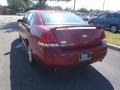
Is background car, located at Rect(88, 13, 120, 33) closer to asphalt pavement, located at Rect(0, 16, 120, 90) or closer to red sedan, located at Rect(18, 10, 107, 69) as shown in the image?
asphalt pavement, located at Rect(0, 16, 120, 90)

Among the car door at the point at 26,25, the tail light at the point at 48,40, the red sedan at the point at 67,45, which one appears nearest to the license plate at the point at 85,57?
the red sedan at the point at 67,45

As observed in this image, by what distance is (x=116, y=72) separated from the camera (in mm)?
6551

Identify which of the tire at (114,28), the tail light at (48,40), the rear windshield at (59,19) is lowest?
the tire at (114,28)

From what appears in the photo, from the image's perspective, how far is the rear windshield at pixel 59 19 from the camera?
262 inches

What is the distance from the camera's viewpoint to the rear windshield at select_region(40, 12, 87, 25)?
6664mm

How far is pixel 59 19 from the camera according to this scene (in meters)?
6.87

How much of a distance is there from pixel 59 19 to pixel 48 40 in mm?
1380

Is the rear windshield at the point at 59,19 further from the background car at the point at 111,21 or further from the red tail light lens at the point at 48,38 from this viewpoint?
the background car at the point at 111,21

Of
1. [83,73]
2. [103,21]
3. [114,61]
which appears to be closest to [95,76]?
[83,73]

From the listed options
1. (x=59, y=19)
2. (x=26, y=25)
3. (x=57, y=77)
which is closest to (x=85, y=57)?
(x=57, y=77)

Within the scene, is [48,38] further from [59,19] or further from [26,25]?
[26,25]

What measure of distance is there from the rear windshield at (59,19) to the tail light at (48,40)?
929 millimetres

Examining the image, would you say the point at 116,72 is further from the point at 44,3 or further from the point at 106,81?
the point at 44,3

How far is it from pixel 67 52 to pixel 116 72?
169 cm
